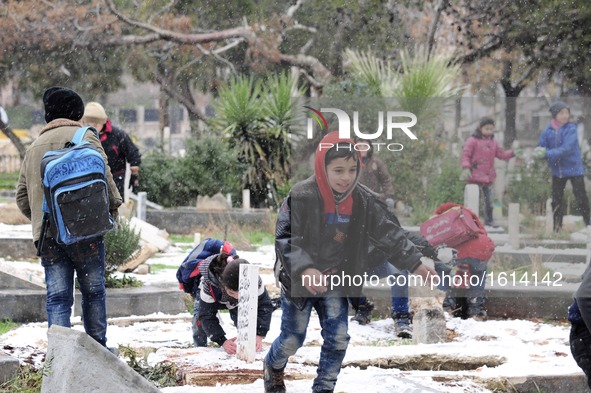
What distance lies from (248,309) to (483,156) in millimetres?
3570

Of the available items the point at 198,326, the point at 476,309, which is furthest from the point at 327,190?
the point at 476,309

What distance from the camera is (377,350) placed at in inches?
272

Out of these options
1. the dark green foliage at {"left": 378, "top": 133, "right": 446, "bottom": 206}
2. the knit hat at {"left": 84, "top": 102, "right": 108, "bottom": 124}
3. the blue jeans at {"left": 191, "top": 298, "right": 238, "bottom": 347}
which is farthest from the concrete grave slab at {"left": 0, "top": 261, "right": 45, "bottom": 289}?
the dark green foliage at {"left": 378, "top": 133, "right": 446, "bottom": 206}

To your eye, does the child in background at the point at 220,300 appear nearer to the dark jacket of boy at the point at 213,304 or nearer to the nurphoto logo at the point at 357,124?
the dark jacket of boy at the point at 213,304

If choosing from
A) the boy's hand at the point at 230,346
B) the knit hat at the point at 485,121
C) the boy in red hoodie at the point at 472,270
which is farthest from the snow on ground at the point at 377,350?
the knit hat at the point at 485,121

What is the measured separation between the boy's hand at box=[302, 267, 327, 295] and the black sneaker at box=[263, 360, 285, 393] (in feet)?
1.85

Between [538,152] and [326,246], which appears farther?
[538,152]

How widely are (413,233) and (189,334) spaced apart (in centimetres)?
195

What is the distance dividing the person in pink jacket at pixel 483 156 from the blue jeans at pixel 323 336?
369 cm

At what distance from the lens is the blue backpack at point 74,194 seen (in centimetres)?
590

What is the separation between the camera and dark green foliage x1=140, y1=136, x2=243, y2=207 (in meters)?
18.4

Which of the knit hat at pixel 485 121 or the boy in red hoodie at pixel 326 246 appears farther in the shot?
the knit hat at pixel 485 121

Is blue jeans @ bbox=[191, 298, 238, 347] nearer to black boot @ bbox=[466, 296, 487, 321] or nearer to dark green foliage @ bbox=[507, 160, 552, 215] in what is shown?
black boot @ bbox=[466, 296, 487, 321]

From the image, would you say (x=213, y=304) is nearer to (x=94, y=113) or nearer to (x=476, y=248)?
(x=476, y=248)
